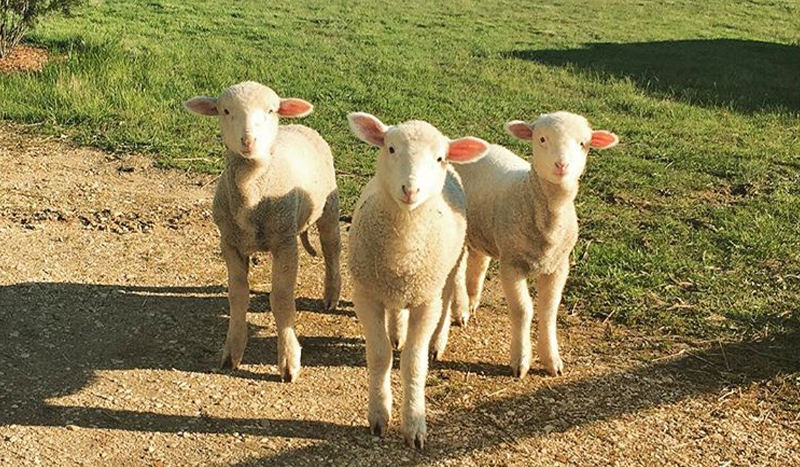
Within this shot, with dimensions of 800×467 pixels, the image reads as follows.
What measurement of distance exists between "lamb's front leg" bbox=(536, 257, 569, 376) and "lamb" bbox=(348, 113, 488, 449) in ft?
2.20

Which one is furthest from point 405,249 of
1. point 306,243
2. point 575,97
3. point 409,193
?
point 575,97

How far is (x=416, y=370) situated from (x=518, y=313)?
817 mm

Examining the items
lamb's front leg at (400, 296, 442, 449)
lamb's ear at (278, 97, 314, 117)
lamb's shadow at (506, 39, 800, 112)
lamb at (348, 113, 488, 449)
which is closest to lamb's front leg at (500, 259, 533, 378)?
lamb at (348, 113, 488, 449)

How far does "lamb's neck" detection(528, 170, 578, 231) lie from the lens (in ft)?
15.4

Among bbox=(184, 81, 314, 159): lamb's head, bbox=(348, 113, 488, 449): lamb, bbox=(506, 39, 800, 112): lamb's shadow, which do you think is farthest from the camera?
bbox=(506, 39, 800, 112): lamb's shadow

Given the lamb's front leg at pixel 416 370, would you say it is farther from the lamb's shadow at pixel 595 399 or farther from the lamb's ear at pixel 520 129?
the lamb's ear at pixel 520 129

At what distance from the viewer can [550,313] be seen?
5094 millimetres

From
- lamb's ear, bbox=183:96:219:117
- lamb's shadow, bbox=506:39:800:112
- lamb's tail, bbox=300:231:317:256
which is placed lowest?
lamb's tail, bbox=300:231:317:256

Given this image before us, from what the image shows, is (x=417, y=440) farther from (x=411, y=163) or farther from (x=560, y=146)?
(x=560, y=146)

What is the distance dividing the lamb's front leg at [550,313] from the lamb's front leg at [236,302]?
1.63m

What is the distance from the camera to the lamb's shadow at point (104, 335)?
16.3ft

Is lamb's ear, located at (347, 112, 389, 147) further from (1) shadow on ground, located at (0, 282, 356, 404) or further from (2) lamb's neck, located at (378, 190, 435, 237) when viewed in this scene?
(1) shadow on ground, located at (0, 282, 356, 404)

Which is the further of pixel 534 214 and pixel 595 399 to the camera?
pixel 595 399

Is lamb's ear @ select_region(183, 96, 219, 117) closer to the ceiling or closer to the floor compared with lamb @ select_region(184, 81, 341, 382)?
closer to the ceiling
